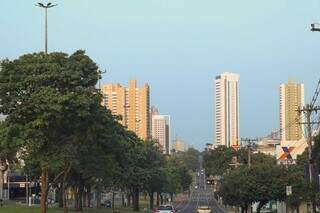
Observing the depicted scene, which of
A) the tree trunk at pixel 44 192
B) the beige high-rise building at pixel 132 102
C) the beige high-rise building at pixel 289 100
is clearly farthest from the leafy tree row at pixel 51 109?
the beige high-rise building at pixel 132 102

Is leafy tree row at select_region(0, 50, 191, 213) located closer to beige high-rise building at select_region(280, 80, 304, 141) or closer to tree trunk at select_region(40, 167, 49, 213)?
tree trunk at select_region(40, 167, 49, 213)

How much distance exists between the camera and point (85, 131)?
4328 cm

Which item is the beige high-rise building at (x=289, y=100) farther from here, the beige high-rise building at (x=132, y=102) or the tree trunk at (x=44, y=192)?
the tree trunk at (x=44, y=192)

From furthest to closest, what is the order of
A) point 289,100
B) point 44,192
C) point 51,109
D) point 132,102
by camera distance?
point 132,102 < point 289,100 < point 44,192 < point 51,109

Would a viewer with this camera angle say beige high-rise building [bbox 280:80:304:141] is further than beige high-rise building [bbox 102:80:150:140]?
No

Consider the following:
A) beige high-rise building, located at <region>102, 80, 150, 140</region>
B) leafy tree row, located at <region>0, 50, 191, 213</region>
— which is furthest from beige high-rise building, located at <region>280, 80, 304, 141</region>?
leafy tree row, located at <region>0, 50, 191, 213</region>

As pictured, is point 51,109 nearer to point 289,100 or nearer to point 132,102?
point 289,100

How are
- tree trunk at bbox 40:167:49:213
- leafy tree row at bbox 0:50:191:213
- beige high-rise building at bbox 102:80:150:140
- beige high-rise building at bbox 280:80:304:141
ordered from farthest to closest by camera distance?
beige high-rise building at bbox 102:80:150:140 < beige high-rise building at bbox 280:80:304:141 < tree trunk at bbox 40:167:49:213 < leafy tree row at bbox 0:50:191:213

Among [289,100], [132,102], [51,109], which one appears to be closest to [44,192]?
[51,109]

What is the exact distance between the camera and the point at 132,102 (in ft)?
430

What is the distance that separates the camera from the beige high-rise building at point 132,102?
121 m

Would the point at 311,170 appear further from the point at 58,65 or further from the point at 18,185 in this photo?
the point at 18,185

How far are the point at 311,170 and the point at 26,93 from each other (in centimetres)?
2405

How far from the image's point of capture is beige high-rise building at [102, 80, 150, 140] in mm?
121438
